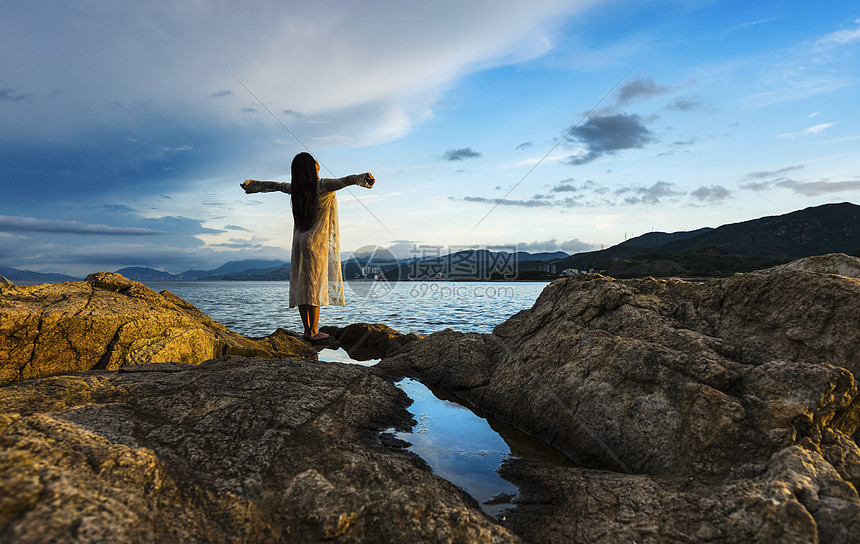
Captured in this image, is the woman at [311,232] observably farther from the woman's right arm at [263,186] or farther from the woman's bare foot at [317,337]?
the woman's bare foot at [317,337]

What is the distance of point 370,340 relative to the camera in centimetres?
961

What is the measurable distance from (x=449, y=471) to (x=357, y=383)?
161 cm

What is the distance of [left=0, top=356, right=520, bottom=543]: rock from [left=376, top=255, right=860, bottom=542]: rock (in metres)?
0.82

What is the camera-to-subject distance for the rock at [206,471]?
1.89 m

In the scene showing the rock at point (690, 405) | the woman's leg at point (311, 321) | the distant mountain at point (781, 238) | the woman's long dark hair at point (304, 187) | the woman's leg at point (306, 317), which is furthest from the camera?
the distant mountain at point (781, 238)

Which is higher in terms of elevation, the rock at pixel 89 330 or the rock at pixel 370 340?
the rock at pixel 89 330

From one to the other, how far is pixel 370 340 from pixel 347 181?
380 cm

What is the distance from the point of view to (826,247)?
14212 centimetres

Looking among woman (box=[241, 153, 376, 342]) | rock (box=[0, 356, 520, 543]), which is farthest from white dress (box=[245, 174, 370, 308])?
rock (box=[0, 356, 520, 543])

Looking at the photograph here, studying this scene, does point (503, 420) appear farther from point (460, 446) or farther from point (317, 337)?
point (317, 337)

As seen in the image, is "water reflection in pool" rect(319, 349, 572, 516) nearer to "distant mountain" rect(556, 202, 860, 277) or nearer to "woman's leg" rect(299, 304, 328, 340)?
"woman's leg" rect(299, 304, 328, 340)

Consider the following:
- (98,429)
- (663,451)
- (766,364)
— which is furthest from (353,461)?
(766,364)

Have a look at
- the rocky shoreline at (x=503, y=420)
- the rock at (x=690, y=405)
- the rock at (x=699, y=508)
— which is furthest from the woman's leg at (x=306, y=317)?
the rock at (x=699, y=508)

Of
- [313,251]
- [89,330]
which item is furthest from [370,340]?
[89,330]
